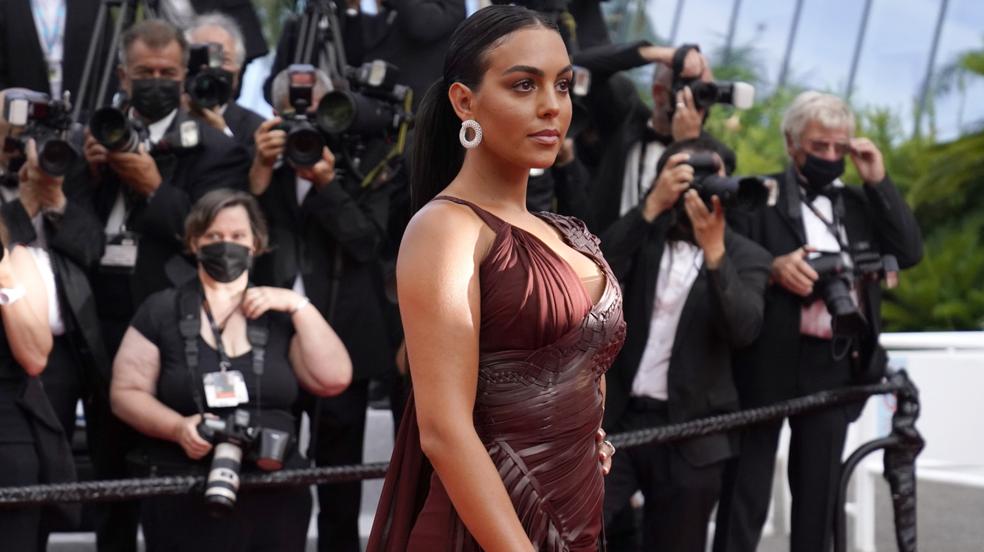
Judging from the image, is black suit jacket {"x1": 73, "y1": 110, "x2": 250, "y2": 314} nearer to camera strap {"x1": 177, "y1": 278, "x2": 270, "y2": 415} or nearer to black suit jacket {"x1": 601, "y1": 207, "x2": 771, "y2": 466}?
camera strap {"x1": 177, "y1": 278, "x2": 270, "y2": 415}

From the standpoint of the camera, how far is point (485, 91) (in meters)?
2.71

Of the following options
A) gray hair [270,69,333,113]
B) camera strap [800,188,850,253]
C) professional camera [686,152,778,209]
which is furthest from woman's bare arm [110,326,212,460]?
camera strap [800,188,850,253]

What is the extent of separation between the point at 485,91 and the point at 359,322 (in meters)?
3.17

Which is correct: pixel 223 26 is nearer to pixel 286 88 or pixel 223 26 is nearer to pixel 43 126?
pixel 286 88

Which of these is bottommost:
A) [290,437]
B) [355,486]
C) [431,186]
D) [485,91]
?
[355,486]

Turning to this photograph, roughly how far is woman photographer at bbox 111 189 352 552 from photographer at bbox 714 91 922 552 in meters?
1.60

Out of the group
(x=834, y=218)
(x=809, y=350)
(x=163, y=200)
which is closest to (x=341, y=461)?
(x=163, y=200)

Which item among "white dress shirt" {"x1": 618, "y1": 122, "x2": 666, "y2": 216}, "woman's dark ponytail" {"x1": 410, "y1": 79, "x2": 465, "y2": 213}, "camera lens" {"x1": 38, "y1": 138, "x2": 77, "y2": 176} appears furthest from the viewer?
"white dress shirt" {"x1": 618, "y1": 122, "x2": 666, "y2": 216}

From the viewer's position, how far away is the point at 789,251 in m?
6.00

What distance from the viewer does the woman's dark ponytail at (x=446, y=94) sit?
8.96ft

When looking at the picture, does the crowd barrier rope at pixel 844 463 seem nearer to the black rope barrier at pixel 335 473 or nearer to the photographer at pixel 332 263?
the black rope barrier at pixel 335 473

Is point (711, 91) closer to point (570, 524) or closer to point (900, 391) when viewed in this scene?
point (900, 391)

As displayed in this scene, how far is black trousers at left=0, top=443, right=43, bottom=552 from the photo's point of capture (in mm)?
4680

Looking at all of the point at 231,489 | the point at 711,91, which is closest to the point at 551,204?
the point at 711,91
